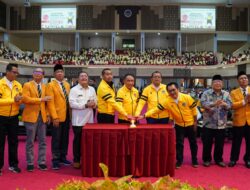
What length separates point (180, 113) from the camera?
20.1 ft

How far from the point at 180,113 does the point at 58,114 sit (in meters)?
2.10

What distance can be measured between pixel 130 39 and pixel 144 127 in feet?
101

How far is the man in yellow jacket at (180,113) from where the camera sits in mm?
A: 6082

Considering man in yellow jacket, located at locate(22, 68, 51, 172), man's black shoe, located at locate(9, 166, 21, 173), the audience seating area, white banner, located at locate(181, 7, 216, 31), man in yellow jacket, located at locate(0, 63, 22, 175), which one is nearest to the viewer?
man in yellow jacket, located at locate(0, 63, 22, 175)

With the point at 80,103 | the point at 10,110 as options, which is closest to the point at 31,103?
the point at 10,110

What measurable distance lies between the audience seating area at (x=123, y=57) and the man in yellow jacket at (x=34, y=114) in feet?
78.3

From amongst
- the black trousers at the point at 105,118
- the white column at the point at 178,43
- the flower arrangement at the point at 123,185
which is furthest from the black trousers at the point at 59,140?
the white column at the point at 178,43

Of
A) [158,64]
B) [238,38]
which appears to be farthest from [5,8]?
[238,38]

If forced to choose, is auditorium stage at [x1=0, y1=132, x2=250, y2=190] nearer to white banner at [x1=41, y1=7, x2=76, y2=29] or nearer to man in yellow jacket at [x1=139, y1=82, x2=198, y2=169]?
man in yellow jacket at [x1=139, y1=82, x2=198, y2=169]

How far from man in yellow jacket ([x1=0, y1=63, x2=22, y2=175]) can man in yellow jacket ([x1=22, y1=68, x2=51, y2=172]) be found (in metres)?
0.15

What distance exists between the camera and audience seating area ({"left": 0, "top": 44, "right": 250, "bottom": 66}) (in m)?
30.2

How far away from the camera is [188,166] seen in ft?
20.3

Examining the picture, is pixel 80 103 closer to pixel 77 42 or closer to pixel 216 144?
pixel 216 144

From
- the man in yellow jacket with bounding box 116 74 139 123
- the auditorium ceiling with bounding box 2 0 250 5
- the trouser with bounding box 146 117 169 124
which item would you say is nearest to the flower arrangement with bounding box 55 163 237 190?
the man in yellow jacket with bounding box 116 74 139 123
